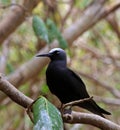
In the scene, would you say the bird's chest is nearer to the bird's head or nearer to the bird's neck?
the bird's neck

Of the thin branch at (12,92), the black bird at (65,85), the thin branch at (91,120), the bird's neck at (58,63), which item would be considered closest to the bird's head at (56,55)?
the bird's neck at (58,63)

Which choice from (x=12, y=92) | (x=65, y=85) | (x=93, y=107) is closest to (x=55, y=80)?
(x=65, y=85)

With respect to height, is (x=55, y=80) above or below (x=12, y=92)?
below

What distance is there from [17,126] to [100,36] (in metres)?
1.32

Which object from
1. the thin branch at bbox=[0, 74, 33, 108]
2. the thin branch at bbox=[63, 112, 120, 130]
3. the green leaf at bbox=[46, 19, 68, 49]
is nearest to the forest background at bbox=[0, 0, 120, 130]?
the green leaf at bbox=[46, 19, 68, 49]

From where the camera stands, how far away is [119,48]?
4707 millimetres

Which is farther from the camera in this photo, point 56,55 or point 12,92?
point 56,55

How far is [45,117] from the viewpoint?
1078 mm

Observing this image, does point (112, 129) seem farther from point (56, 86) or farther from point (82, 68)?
point (82, 68)

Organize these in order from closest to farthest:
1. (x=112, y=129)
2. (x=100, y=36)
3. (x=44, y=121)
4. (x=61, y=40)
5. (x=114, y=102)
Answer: (x=44, y=121)
(x=112, y=129)
(x=61, y=40)
(x=114, y=102)
(x=100, y=36)

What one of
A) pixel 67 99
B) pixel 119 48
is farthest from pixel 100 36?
pixel 67 99

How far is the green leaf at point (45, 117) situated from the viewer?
3.44ft

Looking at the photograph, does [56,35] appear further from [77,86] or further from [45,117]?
[45,117]

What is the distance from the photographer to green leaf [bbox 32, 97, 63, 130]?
1.05 m
